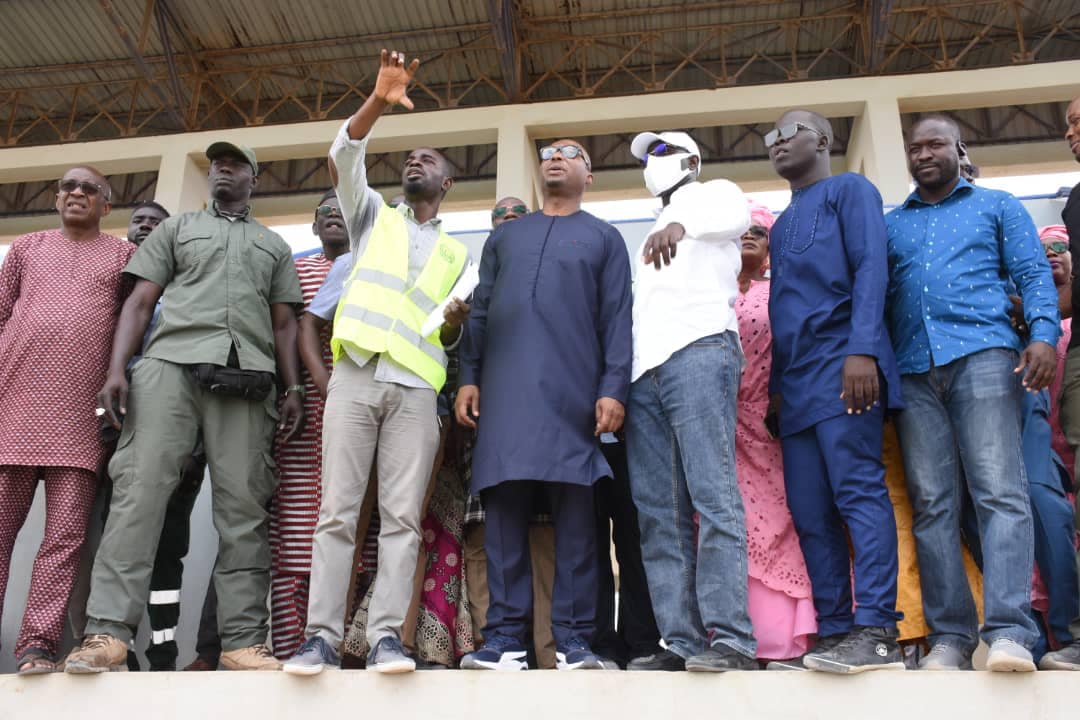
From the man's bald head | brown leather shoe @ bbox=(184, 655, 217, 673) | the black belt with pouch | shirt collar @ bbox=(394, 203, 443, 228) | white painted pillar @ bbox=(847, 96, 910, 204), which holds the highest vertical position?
white painted pillar @ bbox=(847, 96, 910, 204)

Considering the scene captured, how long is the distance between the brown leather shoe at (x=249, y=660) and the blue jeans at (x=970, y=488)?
1802 millimetres

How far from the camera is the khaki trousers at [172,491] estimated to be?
2658mm

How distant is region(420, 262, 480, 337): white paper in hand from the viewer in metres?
2.76

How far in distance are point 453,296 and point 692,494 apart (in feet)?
2.92

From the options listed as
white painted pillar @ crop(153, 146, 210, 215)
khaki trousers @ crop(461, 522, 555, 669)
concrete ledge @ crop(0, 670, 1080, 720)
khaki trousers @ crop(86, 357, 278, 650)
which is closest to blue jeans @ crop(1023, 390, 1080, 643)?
concrete ledge @ crop(0, 670, 1080, 720)

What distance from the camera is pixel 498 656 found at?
2484 mm

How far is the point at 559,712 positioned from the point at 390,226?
60.0 inches

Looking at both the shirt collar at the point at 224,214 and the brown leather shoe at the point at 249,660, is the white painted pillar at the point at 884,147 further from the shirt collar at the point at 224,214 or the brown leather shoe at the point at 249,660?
the brown leather shoe at the point at 249,660

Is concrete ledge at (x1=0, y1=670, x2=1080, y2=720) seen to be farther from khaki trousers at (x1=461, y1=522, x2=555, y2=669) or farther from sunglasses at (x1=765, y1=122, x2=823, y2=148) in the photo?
sunglasses at (x1=765, y1=122, x2=823, y2=148)

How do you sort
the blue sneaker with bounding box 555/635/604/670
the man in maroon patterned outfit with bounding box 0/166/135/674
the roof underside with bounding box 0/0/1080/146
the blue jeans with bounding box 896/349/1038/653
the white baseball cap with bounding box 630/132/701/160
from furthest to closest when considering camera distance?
the roof underside with bounding box 0/0/1080/146
the white baseball cap with bounding box 630/132/701/160
the man in maroon patterned outfit with bounding box 0/166/135/674
the blue sneaker with bounding box 555/635/604/670
the blue jeans with bounding box 896/349/1038/653

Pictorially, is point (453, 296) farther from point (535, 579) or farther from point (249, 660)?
point (249, 660)

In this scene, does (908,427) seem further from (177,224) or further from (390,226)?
(177,224)

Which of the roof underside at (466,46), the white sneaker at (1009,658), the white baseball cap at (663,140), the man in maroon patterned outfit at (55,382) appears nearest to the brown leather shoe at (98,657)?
the man in maroon patterned outfit at (55,382)

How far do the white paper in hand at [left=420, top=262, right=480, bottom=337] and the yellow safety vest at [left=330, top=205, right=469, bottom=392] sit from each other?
0.06m
